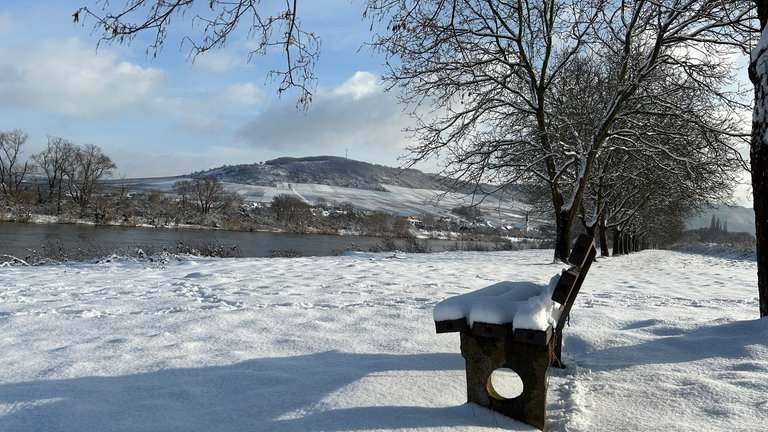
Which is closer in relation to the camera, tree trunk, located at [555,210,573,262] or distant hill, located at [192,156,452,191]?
tree trunk, located at [555,210,573,262]

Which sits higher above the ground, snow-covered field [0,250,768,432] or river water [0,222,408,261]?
snow-covered field [0,250,768,432]

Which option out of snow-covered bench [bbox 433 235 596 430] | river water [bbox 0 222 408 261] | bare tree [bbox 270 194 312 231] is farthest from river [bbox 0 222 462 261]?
bare tree [bbox 270 194 312 231]

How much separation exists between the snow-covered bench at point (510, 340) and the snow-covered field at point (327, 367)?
0.12m

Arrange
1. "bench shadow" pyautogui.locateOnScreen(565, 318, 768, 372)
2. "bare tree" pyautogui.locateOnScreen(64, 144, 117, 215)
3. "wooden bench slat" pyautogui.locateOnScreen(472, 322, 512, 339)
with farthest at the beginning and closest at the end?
"bare tree" pyautogui.locateOnScreen(64, 144, 117, 215) → "bench shadow" pyautogui.locateOnScreen(565, 318, 768, 372) → "wooden bench slat" pyautogui.locateOnScreen(472, 322, 512, 339)

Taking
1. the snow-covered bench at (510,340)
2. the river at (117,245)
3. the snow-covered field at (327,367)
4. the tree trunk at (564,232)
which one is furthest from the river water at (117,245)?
the snow-covered bench at (510,340)

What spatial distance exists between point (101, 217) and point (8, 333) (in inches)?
1848

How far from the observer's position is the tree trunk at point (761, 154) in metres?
4.01

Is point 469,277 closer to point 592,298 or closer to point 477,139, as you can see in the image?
point 592,298

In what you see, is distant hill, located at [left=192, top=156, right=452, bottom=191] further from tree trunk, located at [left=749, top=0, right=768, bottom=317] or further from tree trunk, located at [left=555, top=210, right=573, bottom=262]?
tree trunk, located at [left=749, top=0, right=768, bottom=317]

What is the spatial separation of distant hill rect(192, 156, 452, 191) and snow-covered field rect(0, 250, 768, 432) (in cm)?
12212

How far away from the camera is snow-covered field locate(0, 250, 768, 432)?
2.54 meters

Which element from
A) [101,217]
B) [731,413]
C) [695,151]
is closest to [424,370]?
[731,413]

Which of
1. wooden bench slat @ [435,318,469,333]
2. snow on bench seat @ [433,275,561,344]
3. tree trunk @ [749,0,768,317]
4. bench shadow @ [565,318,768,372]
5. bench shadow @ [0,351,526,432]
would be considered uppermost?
tree trunk @ [749,0,768,317]

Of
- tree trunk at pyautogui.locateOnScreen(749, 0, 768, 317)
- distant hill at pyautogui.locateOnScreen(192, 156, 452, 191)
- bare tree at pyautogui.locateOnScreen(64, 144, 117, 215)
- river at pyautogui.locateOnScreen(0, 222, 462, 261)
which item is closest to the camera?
tree trunk at pyautogui.locateOnScreen(749, 0, 768, 317)
